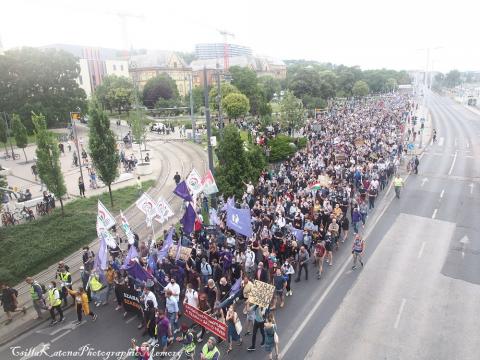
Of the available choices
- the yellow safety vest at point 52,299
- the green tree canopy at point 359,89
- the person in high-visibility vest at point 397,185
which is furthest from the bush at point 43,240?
the green tree canopy at point 359,89

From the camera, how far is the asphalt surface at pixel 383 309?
10797 millimetres

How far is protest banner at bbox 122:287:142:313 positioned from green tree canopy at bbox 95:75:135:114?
68.2 meters

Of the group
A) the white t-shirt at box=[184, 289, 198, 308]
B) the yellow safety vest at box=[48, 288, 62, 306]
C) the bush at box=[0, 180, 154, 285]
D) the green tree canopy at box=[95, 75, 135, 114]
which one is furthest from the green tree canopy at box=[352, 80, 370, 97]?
the yellow safety vest at box=[48, 288, 62, 306]

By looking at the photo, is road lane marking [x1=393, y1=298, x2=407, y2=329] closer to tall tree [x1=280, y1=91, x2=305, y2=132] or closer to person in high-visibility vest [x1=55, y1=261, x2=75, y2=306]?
person in high-visibility vest [x1=55, y1=261, x2=75, y2=306]

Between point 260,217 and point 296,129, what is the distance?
3347 centimetres

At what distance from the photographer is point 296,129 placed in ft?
163

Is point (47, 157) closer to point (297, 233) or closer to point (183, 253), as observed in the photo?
point (183, 253)

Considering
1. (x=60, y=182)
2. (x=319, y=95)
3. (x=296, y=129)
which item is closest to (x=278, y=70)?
(x=319, y=95)

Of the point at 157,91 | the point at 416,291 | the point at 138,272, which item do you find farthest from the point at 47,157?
the point at 157,91

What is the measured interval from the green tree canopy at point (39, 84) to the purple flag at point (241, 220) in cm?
4740

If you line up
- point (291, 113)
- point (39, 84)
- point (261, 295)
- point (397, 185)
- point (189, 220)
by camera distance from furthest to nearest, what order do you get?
point (39, 84) → point (291, 113) → point (397, 185) → point (189, 220) → point (261, 295)

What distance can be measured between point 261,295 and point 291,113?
130ft

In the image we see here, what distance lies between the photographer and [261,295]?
1065 centimetres

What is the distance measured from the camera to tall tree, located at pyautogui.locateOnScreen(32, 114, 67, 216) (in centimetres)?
1952
